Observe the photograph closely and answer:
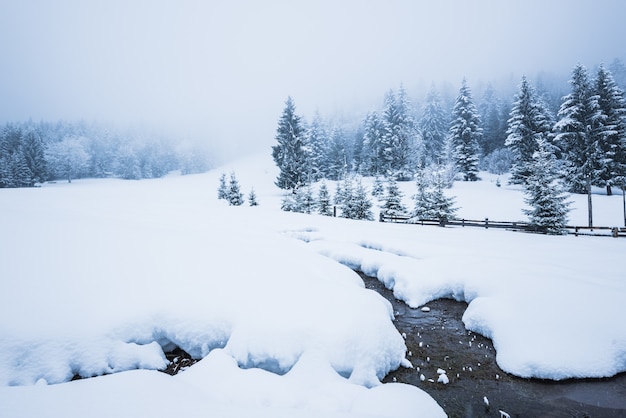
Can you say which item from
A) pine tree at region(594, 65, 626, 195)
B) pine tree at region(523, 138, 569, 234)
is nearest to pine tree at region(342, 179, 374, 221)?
pine tree at region(523, 138, 569, 234)

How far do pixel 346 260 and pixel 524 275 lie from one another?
820cm

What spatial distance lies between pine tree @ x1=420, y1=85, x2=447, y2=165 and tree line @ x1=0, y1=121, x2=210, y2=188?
71419mm

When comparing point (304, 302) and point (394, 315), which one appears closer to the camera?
point (304, 302)

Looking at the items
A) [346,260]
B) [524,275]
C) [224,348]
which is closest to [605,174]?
[524,275]

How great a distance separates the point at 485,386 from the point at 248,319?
633cm

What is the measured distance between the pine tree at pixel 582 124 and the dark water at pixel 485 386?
Answer: 31520 millimetres

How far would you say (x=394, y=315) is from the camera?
456 inches

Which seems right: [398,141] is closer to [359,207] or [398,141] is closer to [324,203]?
[324,203]

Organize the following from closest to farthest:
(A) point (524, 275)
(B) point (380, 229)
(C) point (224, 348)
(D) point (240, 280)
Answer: (C) point (224, 348)
(D) point (240, 280)
(A) point (524, 275)
(B) point (380, 229)

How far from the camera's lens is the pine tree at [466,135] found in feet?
154

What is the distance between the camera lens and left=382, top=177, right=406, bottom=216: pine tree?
100 ft

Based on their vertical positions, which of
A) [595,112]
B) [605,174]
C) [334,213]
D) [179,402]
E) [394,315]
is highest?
[595,112]

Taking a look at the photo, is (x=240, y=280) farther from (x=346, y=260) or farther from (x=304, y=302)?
(x=346, y=260)

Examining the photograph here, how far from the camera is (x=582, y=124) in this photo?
31.5m
